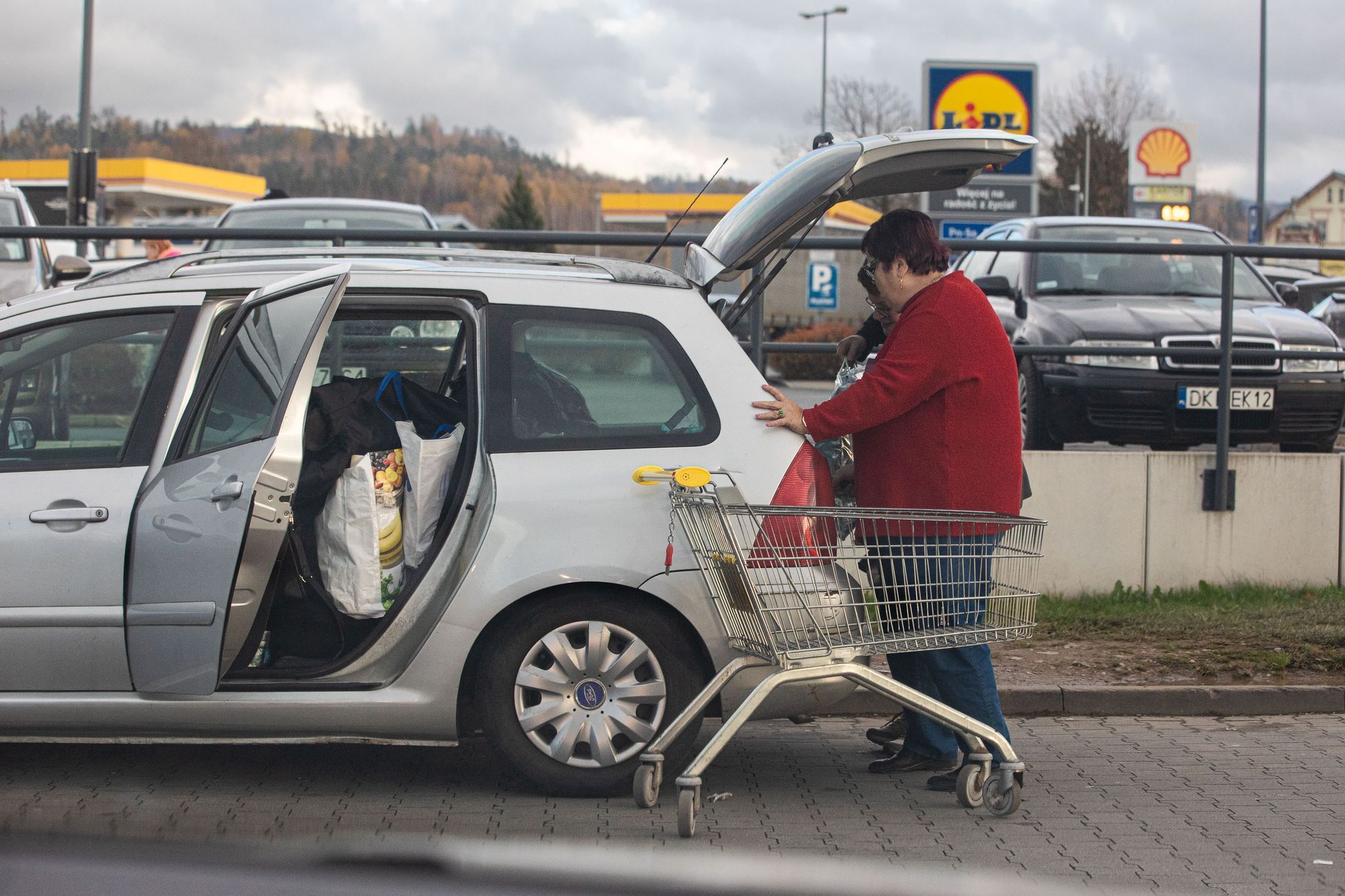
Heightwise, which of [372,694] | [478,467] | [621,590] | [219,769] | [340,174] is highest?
[340,174]

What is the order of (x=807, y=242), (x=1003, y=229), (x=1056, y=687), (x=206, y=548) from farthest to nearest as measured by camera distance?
(x=1003, y=229) → (x=807, y=242) → (x=1056, y=687) → (x=206, y=548)

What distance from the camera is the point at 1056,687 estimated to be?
617 cm

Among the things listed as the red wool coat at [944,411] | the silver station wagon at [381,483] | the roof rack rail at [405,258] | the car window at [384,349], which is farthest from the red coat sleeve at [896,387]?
the car window at [384,349]

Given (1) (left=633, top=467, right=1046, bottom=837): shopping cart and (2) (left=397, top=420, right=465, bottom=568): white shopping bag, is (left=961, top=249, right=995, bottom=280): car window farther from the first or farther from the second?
(2) (left=397, top=420, right=465, bottom=568): white shopping bag

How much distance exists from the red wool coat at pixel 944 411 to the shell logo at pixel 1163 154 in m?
28.3

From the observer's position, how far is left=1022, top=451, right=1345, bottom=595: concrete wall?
26.0 ft

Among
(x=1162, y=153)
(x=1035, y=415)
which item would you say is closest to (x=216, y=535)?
(x=1035, y=415)

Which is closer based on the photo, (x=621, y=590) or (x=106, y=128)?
(x=621, y=590)

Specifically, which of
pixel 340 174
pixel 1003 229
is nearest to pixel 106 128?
pixel 340 174

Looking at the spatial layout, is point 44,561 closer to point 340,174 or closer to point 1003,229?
point 1003,229

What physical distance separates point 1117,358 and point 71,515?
6.16 metres

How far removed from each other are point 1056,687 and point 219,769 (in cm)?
337

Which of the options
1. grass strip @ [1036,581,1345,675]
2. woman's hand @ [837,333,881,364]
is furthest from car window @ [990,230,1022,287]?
woman's hand @ [837,333,881,364]

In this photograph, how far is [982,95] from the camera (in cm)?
1391
